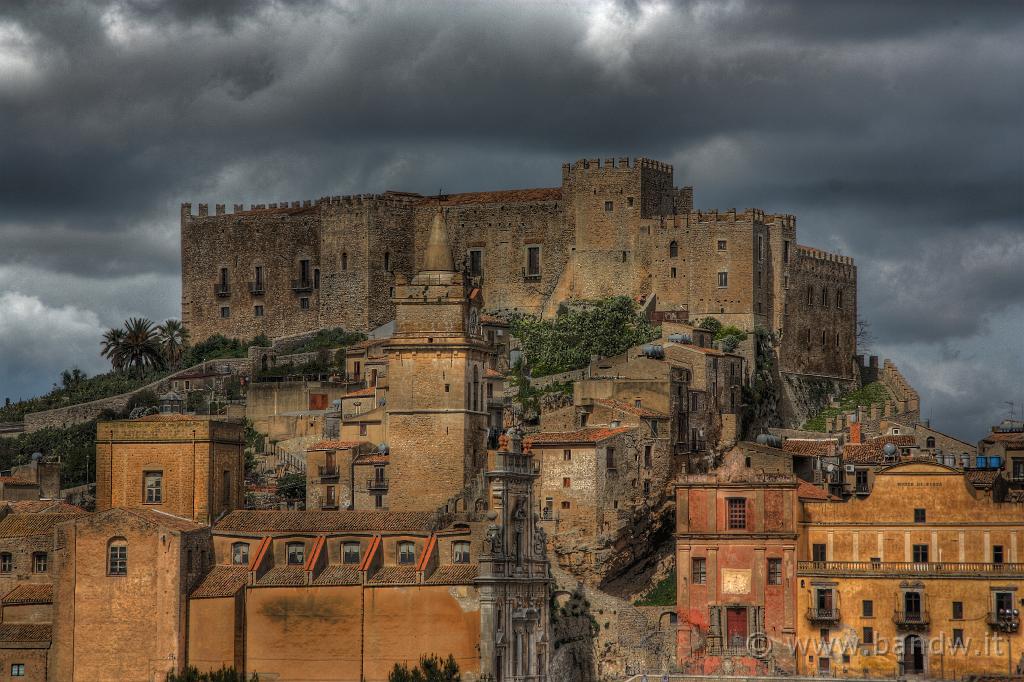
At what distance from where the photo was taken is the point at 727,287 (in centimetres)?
11444

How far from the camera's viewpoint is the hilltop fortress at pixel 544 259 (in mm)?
115375

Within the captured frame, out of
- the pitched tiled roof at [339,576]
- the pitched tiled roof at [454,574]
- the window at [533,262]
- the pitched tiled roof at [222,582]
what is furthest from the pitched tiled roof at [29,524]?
the window at [533,262]

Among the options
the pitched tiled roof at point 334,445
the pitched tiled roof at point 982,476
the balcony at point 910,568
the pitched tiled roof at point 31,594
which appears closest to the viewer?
the pitched tiled roof at point 31,594

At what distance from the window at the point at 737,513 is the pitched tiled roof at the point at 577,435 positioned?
6.28 meters

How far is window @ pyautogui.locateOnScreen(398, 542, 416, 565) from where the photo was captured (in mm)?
82500

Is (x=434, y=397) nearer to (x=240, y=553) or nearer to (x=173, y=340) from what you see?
(x=240, y=553)

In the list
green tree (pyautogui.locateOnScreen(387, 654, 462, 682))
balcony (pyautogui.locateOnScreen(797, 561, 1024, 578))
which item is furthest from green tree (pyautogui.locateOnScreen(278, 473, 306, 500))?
balcony (pyautogui.locateOnScreen(797, 561, 1024, 578))

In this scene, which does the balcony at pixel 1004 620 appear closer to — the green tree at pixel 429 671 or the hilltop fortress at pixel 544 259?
the green tree at pixel 429 671

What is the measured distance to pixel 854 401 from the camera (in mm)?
118562

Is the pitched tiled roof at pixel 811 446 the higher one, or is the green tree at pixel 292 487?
the pitched tiled roof at pixel 811 446

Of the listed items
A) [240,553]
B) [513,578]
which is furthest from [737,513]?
[240,553]

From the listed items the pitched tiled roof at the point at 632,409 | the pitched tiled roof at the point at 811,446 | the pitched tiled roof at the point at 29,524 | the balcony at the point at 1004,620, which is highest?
the pitched tiled roof at the point at 632,409

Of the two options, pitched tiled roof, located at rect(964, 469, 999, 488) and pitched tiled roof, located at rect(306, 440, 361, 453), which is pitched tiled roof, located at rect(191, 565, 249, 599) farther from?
pitched tiled roof, located at rect(964, 469, 999, 488)

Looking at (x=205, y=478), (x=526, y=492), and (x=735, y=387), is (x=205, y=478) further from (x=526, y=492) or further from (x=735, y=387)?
(x=735, y=387)
